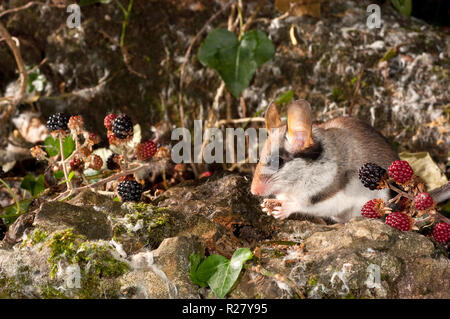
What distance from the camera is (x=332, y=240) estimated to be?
169cm

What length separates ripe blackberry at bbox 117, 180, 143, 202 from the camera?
6.91 ft

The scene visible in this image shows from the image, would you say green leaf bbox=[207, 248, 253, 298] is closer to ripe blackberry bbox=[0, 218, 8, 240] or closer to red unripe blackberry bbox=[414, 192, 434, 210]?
red unripe blackberry bbox=[414, 192, 434, 210]

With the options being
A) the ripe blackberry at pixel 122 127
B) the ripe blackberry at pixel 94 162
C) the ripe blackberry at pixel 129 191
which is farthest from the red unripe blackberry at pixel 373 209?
the ripe blackberry at pixel 94 162

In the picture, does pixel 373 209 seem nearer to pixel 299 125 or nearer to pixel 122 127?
pixel 299 125

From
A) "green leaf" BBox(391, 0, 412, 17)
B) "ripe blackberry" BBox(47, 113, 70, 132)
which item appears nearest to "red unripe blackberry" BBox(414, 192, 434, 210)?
"ripe blackberry" BBox(47, 113, 70, 132)

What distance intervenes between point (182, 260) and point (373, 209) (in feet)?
2.54

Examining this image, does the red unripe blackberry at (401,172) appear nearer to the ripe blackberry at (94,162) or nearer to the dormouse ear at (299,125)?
the dormouse ear at (299,125)

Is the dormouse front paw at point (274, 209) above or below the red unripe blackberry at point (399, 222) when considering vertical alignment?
below

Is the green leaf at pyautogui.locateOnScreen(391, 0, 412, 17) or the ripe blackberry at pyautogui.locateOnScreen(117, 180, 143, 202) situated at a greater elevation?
the green leaf at pyautogui.locateOnScreen(391, 0, 412, 17)

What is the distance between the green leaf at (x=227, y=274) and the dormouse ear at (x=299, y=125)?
0.73 m

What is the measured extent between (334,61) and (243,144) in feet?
2.69

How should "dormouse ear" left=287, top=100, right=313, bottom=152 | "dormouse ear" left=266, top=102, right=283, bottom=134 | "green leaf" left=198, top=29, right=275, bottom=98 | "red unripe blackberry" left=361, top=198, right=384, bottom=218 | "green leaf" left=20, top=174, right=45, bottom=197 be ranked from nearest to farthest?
1. "red unripe blackberry" left=361, top=198, right=384, bottom=218
2. "dormouse ear" left=287, top=100, right=313, bottom=152
3. "dormouse ear" left=266, top=102, right=283, bottom=134
4. "green leaf" left=20, top=174, right=45, bottom=197
5. "green leaf" left=198, top=29, right=275, bottom=98

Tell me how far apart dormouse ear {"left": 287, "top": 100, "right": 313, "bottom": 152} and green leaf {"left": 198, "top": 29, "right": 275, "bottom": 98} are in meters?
0.70

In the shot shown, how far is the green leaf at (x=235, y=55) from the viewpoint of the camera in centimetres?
279
